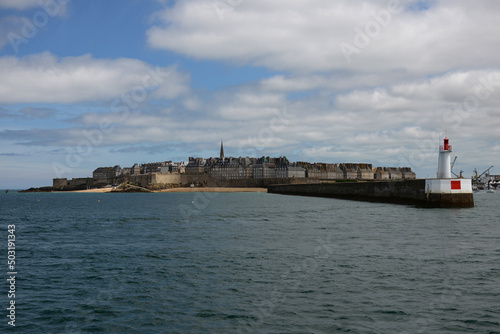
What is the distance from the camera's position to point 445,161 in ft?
132

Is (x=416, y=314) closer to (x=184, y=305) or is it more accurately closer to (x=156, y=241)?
(x=184, y=305)

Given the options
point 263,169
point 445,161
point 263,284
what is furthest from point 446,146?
point 263,169

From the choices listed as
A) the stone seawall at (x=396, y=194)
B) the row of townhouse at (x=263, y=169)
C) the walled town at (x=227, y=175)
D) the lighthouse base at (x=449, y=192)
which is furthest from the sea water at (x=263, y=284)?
the row of townhouse at (x=263, y=169)

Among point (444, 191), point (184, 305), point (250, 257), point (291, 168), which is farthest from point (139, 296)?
point (291, 168)

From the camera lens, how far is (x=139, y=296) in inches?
485

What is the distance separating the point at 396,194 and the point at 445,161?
11492 mm

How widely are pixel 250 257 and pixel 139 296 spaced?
627 centimetres

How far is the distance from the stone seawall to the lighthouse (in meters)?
1.93

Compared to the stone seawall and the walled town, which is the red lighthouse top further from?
the walled town

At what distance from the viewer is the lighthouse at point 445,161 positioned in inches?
1570

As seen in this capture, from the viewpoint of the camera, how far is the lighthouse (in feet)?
131

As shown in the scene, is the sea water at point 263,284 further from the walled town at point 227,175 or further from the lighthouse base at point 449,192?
the walled town at point 227,175

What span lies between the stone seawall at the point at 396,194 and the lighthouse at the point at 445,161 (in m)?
1.93

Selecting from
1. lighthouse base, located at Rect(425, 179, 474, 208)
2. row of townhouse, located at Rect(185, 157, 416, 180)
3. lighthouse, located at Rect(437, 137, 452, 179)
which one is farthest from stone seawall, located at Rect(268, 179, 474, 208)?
row of townhouse, located at Rect(185, 157, 416, 180)
